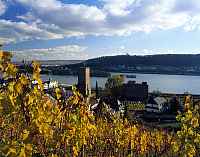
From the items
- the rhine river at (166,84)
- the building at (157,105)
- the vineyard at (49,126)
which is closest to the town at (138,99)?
the building at (157,105)

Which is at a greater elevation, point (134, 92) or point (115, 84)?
point (115, 84)

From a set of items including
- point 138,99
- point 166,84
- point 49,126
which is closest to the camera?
point 49,126

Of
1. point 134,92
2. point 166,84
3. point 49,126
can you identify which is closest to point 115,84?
point 134,92

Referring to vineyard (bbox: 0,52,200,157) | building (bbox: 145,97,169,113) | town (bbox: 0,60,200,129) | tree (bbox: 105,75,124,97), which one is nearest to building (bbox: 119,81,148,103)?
town (bbox: 0,60,200,129)

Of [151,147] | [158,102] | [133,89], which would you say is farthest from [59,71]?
[151,147]

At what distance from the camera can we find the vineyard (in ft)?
→ 20.2

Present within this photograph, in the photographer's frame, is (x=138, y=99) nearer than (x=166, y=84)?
Yes

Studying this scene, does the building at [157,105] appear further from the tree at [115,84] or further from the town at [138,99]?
the tree at [115,84]

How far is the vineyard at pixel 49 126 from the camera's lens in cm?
616

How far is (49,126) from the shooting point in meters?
7.20

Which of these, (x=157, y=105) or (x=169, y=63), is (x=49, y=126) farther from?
(x=169, y=63)

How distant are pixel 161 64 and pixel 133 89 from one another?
120m

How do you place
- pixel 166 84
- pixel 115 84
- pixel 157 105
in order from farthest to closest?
pixel 166 84 → pixel 115 84 → pixel 157 105

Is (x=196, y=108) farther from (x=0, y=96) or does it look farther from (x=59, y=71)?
(x=59, y=71)
